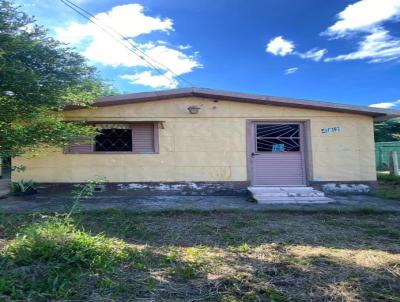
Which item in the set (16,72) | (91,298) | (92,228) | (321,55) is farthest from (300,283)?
(321,55)

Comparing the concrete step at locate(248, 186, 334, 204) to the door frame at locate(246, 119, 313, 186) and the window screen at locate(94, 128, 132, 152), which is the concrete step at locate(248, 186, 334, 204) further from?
the window screen at locate(94, 128, 132, 152)

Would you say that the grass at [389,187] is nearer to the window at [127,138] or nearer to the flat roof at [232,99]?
the flat roof at [232,99]

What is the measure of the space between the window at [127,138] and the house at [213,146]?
3 cm

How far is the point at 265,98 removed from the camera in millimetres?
8906

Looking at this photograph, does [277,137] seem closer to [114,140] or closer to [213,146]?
[213,146]

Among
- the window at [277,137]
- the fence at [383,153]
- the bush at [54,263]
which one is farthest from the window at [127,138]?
the fence at [383,153]

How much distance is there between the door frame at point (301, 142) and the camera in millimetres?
9266

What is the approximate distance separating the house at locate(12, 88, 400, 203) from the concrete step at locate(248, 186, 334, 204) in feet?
2.26

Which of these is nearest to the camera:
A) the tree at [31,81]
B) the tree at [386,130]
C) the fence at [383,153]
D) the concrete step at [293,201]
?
the tree at [31,81]

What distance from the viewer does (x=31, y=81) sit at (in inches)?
237

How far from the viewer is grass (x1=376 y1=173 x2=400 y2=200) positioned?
882 cm

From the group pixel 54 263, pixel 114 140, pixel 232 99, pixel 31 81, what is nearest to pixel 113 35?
pixel 114 140

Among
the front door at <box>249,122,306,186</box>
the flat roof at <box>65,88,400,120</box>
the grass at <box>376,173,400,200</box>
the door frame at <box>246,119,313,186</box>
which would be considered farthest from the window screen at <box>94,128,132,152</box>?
the grass at <box>376,173,400,200</box>

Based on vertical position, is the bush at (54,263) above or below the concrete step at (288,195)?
below
